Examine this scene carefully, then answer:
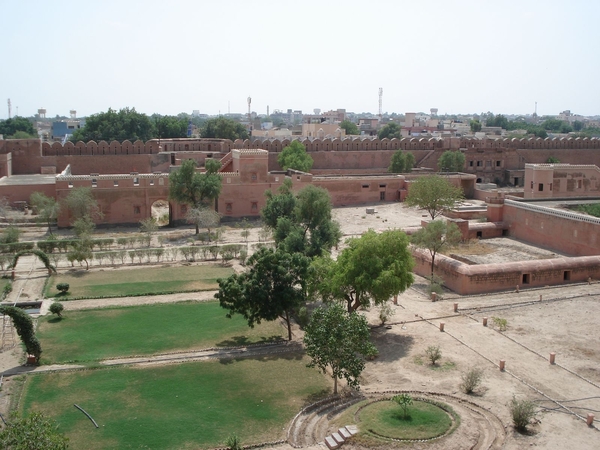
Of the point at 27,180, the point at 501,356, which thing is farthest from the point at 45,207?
the point at 501,356

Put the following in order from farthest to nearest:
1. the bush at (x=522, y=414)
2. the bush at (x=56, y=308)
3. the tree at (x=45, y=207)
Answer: the tree at (x=45, y=207), the bush at (x=56, y=308), the bush at (x=522, y=414)

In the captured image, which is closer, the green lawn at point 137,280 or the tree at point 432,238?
the green lawn at point 137,280

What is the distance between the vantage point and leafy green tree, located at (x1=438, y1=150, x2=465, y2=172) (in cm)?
4050

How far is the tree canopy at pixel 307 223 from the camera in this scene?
1828cm

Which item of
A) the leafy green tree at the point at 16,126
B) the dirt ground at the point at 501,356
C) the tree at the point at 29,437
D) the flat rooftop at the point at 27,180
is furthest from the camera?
the leafy green tree at the point at 16,126

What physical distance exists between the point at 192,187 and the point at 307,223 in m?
8.83

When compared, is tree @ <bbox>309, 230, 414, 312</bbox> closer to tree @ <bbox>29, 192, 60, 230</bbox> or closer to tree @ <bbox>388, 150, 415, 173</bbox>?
tree @ <bbox>29, 192, 60, 230</bbox>

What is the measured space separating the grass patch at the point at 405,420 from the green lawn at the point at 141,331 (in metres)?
4.72

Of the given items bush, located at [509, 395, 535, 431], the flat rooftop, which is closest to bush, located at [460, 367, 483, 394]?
bush, located at [509, 395, 535, 431]

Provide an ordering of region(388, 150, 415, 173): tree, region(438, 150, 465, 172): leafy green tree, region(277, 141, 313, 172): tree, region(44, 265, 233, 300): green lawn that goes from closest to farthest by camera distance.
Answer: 1. region(44, 265, 233, 300): green lawn
2. region(277, 141, 313, 172): tree
3. region(388, 150, 415, 173): tree
4. region(438, 150, 465, 172): leafy green tree

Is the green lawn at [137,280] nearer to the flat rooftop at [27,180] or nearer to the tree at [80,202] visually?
the tree at [80,202]

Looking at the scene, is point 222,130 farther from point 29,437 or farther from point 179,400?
point 29,437

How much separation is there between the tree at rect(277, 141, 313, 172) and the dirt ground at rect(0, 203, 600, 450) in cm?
1841

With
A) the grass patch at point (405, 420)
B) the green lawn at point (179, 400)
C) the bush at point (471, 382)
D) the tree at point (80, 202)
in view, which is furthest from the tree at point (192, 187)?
the grass patch at point (405, 420)
